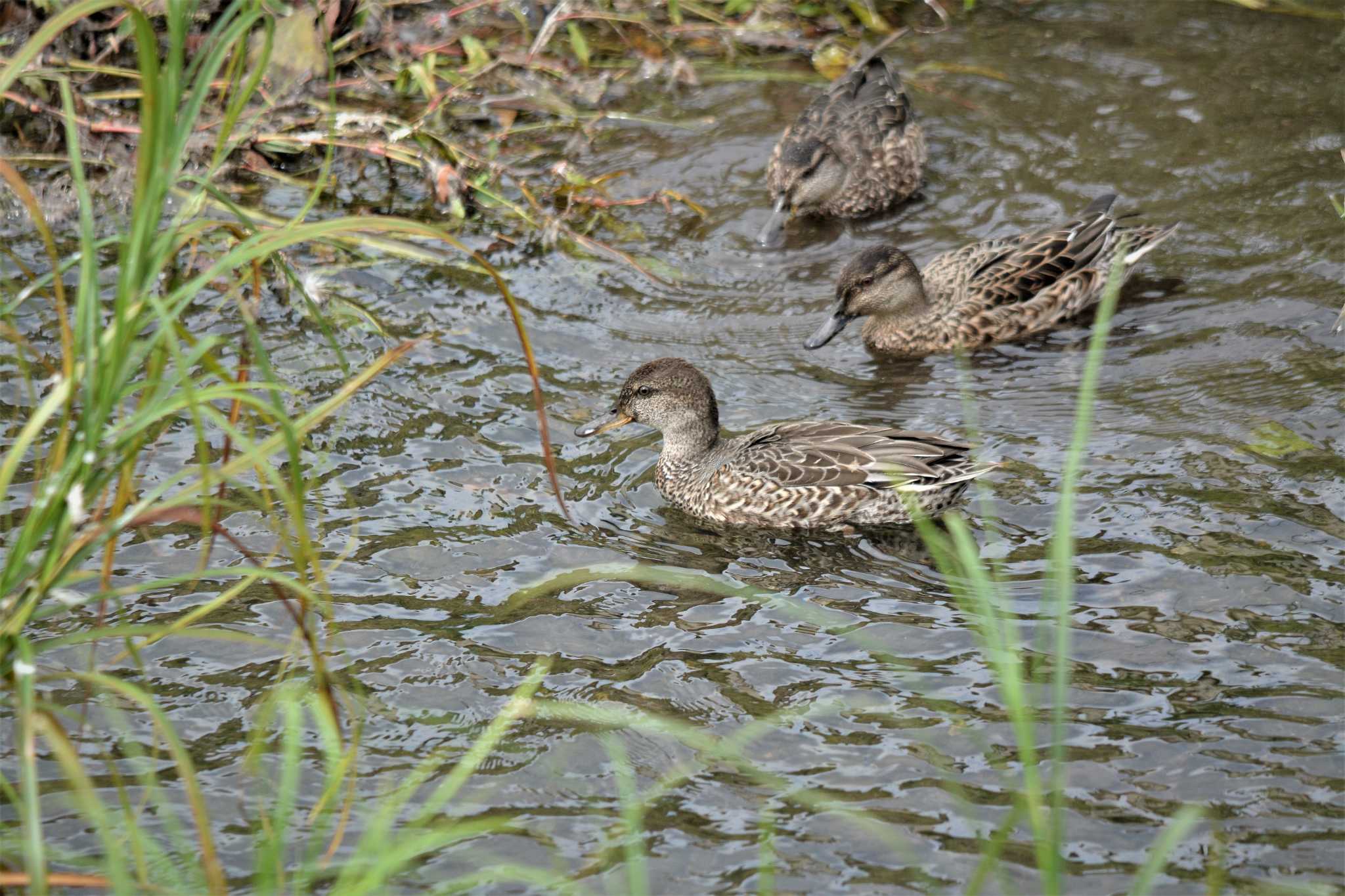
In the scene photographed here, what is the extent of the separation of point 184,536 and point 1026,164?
18.5 feet

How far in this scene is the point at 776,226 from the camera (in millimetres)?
8750

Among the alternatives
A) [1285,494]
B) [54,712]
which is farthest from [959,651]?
[54,712]

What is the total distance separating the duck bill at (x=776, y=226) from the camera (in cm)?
872

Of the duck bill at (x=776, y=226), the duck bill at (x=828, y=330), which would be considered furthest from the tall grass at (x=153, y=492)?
the duck bill at (x=776, y=226)

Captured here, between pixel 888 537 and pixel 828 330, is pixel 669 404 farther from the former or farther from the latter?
pixel 828 330

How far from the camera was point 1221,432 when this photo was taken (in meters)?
6.59

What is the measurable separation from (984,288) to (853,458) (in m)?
2.02

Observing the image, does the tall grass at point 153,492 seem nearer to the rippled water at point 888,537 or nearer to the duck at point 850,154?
the rippled water at point 888,537

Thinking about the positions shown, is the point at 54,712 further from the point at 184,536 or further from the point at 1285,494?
the point at 1285,494

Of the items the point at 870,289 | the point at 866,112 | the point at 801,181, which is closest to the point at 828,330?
the point at 870,289

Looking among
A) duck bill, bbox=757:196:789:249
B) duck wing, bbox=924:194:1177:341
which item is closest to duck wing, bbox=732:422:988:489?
duck wing, bbox=924:194:1177:341

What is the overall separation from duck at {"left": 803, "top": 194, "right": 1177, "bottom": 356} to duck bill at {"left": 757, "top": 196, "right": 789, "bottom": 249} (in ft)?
3.06

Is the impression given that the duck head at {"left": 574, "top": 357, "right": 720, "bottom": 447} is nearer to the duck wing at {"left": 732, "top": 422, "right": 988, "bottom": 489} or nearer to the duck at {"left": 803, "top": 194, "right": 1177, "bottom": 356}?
the duck wing at {"left": 732, "top": 422, "right": 988, "bottom": 489}

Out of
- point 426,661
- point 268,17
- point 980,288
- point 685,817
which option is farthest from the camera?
point 980,288
